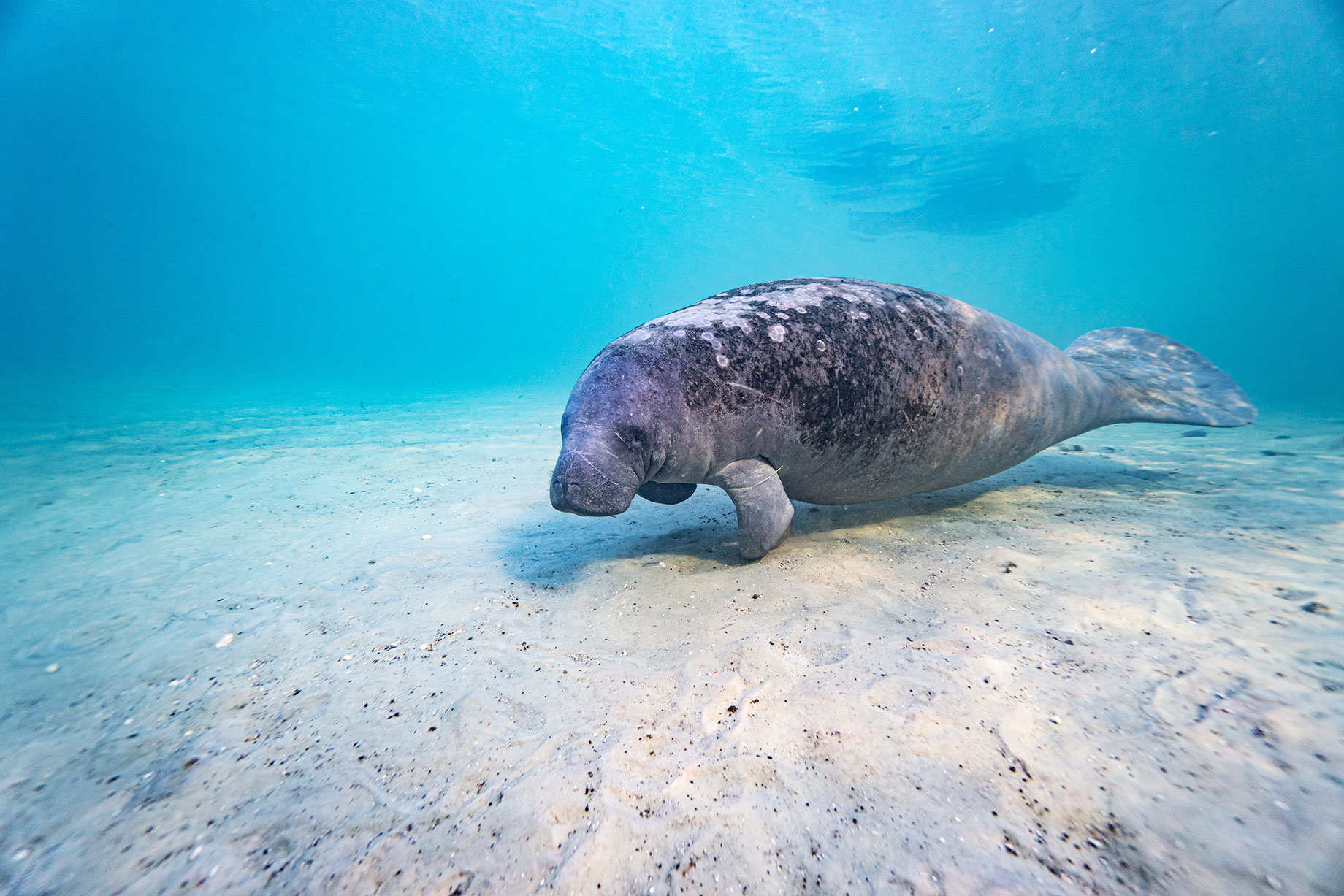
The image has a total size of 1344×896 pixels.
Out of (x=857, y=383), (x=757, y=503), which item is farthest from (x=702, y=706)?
(x=857, y=383)

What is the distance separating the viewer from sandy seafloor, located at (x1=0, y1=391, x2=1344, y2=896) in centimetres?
126

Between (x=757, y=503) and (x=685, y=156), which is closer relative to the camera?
(x=757, y=503)

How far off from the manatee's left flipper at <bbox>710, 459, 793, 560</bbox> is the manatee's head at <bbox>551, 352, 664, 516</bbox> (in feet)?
1.66

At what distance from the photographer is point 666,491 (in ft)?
11.5

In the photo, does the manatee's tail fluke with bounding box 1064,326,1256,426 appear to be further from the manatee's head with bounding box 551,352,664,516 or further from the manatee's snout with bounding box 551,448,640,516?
the manatee's snout with bounding box 551,448,640,516

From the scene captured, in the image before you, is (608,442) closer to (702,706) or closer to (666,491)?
(666,491)

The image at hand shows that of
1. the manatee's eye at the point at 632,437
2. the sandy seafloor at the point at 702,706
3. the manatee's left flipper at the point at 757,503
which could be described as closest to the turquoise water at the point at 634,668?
the sandy seafloor at the point at 702,706

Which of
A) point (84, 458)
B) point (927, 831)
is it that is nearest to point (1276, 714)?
point (927, 831)

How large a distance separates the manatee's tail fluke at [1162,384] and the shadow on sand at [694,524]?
0.71 metres

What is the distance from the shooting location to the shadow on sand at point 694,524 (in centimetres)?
333

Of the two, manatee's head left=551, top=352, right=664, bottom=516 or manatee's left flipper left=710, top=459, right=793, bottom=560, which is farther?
manatee's left flipper left=710, top=459, right=793, bottom=560

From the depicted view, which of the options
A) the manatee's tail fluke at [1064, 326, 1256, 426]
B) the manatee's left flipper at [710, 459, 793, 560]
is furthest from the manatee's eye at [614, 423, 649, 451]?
the manatee's tail fluke at [1064, 326, 1256, 426]

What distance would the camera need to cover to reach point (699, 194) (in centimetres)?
4456

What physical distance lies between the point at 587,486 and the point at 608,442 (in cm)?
29
